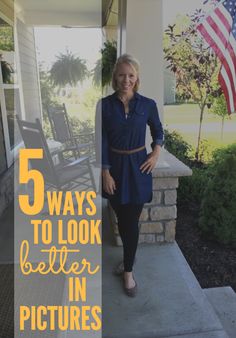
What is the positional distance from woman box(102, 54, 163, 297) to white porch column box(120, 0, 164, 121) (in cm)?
53

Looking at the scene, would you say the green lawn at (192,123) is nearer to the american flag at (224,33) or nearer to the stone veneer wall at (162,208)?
the american flag at (224,33)

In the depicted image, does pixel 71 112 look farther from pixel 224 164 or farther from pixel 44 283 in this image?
pixel 44 283

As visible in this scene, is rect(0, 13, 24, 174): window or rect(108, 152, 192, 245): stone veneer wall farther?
rect(0, 13, 24, 174): window

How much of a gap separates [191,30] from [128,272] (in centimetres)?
384

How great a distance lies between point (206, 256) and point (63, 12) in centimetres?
497

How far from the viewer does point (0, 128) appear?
12.0 ft

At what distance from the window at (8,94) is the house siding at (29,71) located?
0.47 metres

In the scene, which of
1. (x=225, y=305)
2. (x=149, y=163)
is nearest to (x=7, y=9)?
(x=149, y=163)

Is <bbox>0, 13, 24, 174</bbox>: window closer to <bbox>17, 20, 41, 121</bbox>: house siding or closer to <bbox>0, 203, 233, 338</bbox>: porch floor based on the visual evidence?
<bbox>17, 20, 41, 121</bbox>: house siding

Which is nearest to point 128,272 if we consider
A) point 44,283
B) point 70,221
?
point 44,283

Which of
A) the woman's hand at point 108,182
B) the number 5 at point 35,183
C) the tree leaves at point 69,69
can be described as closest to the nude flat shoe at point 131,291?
the woman's hand at point 108,182

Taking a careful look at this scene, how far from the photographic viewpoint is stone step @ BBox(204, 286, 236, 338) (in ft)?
6.50

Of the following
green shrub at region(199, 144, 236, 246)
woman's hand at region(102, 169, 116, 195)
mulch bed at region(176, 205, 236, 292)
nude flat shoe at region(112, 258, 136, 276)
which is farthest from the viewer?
green shrub at region(199, 144, 236, 246)

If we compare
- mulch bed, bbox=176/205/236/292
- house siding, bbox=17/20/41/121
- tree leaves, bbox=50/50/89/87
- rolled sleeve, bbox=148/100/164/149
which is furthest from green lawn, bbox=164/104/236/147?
rolled sleeve, bbox=148/100/164/149
